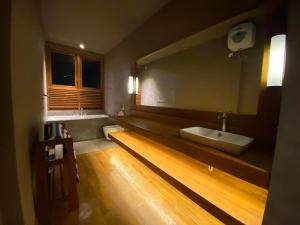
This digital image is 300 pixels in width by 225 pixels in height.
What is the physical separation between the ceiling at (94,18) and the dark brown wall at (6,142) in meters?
1.56

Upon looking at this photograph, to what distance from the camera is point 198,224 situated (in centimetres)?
136

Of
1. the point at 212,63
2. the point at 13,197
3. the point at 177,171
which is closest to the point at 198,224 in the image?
the point at 177,171

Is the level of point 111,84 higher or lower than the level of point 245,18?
lower

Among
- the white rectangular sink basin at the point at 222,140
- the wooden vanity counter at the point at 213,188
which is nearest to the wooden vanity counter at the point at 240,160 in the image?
the white rectangular sink basin at the point at 222,140

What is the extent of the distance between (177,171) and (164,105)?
104cm

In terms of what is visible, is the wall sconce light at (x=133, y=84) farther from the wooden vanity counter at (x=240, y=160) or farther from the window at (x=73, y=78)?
the window at (x=73, y=78)

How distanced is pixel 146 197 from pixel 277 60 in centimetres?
190

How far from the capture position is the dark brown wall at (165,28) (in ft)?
4.09

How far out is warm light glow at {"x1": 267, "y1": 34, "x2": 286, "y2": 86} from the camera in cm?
90

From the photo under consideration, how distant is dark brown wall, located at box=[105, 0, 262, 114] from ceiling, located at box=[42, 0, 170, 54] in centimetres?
17

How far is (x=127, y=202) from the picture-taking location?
1.63 meters

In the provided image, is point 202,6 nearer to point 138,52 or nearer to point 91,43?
point 138,52

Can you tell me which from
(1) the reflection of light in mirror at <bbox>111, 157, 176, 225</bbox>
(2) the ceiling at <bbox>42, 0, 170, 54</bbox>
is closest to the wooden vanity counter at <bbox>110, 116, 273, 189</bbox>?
(1) the reflection of light in mirror at <bbox>111, 157, 176, 225</bbox>

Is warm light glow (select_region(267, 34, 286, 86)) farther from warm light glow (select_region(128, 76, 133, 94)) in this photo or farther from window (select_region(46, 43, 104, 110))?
window (select_region(46, 43, 104, 110))
